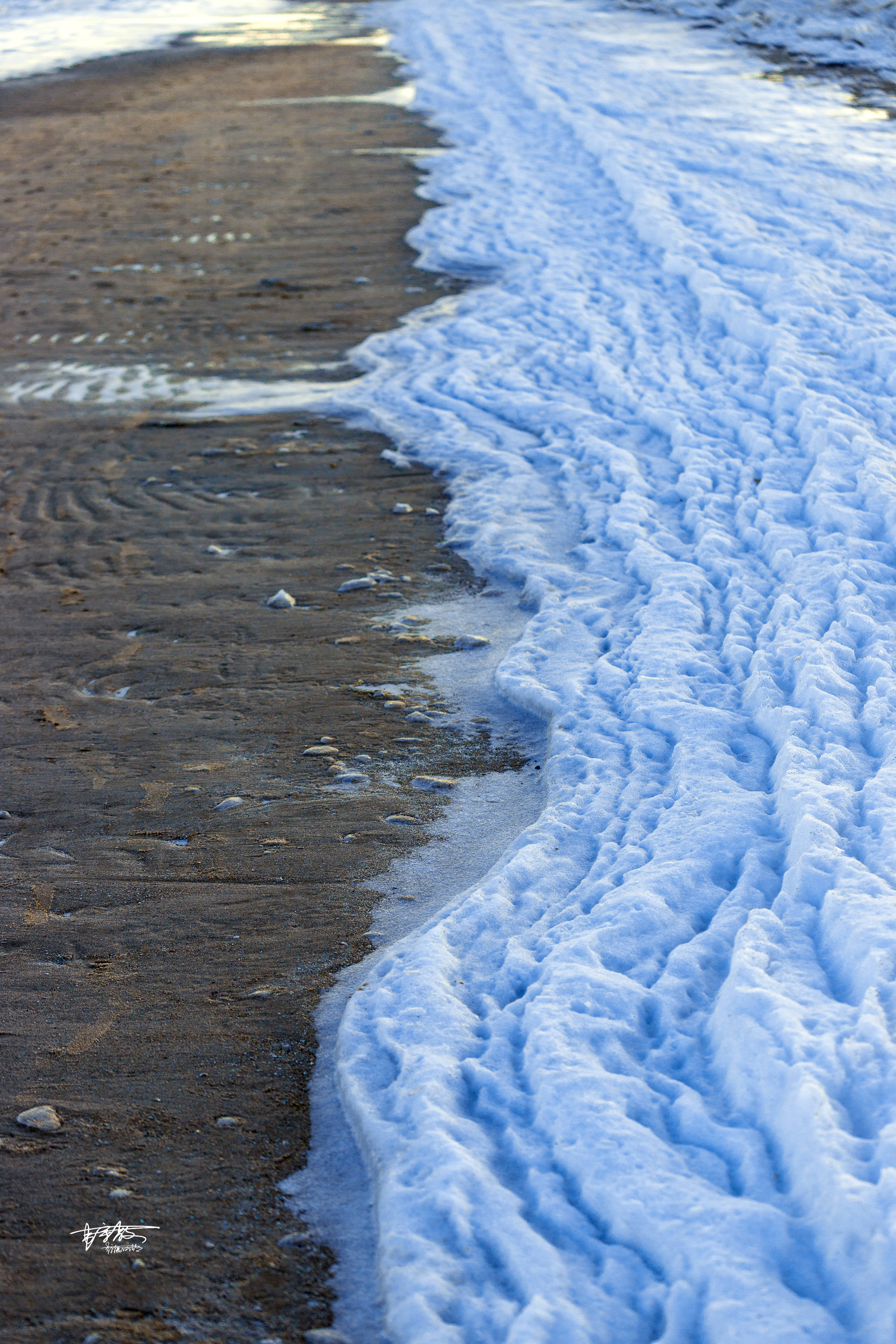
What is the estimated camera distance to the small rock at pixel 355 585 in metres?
4.19

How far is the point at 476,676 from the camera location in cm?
371

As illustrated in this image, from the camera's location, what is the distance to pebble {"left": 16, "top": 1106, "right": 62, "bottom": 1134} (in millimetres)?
2277

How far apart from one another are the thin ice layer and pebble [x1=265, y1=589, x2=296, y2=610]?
2.59 feet

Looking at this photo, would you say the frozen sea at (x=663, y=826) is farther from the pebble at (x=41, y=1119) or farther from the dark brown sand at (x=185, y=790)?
the pebble at (x=41, y=1119)

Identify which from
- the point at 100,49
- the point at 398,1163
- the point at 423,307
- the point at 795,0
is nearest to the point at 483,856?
the point at 398,1163

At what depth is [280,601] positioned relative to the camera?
4.10m

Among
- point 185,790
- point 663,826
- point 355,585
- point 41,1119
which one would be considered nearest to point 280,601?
point 355,585

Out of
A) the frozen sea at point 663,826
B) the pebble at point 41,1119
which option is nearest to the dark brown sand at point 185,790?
the pebble at point 41,1119

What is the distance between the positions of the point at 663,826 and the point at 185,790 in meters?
1.39

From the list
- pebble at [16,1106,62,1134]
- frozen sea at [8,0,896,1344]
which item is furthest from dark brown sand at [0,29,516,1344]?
frozen sea at [8,0,896,1344]
